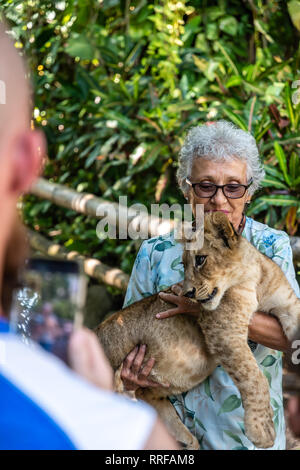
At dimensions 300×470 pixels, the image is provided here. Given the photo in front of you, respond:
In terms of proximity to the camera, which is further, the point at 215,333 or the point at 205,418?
the point at 205,418

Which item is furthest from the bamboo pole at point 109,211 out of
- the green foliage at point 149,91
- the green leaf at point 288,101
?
the green leaf at point 288,101

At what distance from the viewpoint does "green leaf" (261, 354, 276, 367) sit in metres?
2.16

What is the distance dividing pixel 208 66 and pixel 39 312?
3.97m

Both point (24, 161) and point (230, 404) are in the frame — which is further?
point (230, 404)

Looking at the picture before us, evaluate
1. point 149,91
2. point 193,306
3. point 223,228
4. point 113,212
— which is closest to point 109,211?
point 113,212

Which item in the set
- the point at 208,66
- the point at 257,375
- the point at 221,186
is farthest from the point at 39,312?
the point at 208,66

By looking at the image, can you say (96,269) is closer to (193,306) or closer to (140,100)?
(140,100)

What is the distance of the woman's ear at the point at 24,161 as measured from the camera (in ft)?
1.59

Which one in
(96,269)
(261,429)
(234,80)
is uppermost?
(234,80)

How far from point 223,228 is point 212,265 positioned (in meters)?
0.14

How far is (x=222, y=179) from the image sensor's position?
2.12 meters

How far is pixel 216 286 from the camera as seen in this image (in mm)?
1965

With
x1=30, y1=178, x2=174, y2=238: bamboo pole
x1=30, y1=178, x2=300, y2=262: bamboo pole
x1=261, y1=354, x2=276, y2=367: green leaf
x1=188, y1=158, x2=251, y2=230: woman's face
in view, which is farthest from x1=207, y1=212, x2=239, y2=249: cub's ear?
x1=30, y1=178, x2=174, y2=238: bamboo pole

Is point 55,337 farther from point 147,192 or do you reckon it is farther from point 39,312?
point 147,192
